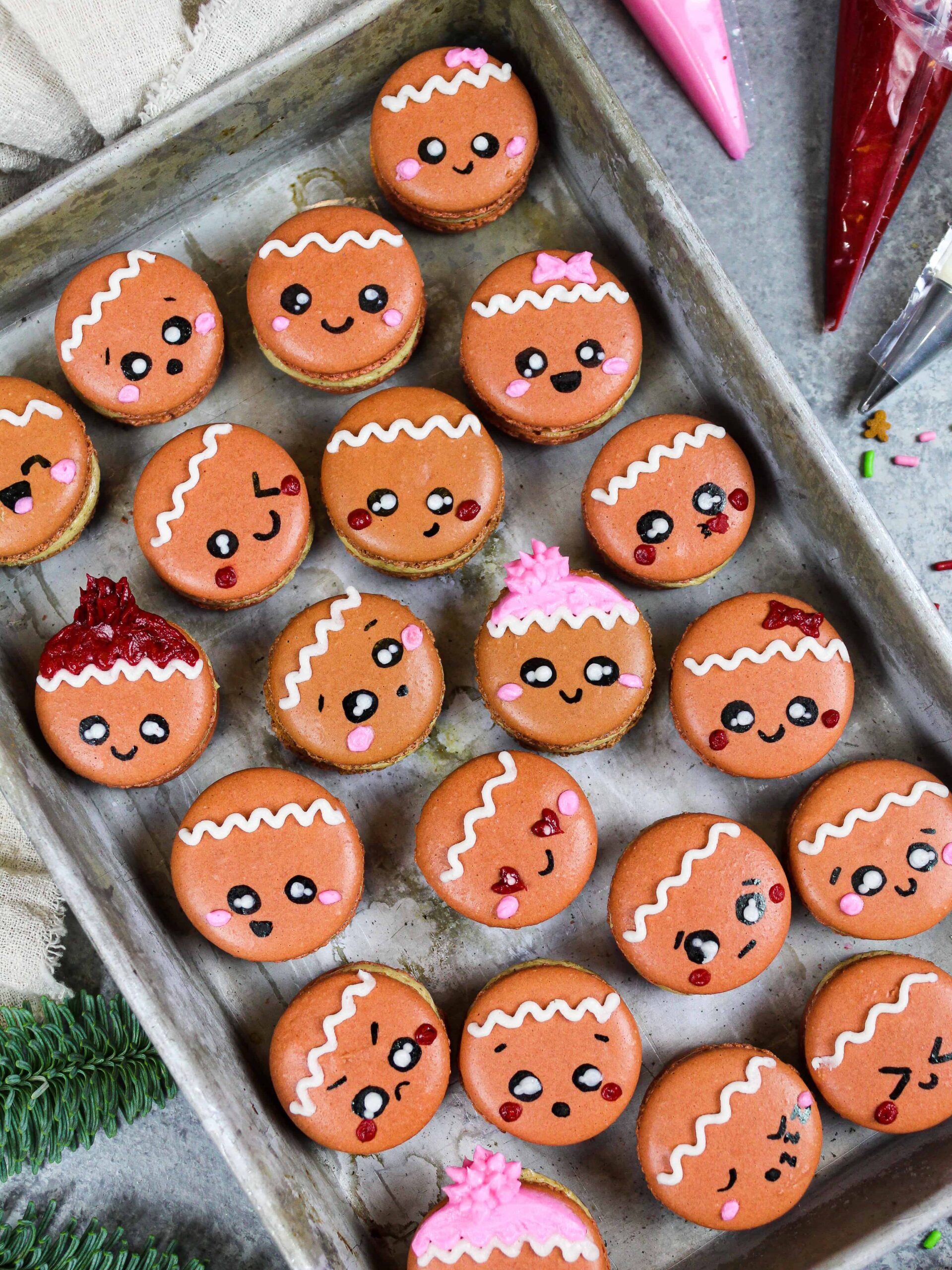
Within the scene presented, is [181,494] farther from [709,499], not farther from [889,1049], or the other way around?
[889,1049]

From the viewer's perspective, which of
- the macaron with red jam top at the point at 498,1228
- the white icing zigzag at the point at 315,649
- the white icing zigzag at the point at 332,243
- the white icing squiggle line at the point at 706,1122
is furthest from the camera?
the white icing zigzag at the point at 332,243

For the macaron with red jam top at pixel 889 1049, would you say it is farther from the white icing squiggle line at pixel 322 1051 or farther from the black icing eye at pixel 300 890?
the black icing eye at pixel 300 890

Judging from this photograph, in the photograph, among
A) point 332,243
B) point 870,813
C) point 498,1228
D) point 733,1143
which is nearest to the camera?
point 498,1228

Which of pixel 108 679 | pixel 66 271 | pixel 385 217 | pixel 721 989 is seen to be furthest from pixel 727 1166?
pixel 66 271

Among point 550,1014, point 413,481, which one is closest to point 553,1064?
point 550,1014

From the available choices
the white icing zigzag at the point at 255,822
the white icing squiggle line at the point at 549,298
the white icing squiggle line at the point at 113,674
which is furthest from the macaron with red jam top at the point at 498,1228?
the white icing squiggle line at the point at 549,298

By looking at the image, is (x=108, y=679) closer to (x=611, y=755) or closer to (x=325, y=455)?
(x=325, y=455)

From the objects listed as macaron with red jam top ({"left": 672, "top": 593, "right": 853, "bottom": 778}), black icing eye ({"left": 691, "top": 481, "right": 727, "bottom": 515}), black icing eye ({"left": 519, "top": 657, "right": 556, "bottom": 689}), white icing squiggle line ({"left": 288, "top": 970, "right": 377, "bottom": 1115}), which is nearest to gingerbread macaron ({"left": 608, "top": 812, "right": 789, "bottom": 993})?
macaron with red jam top ({"left": 672, "top": 593, "right": 853, "bottom": 778})

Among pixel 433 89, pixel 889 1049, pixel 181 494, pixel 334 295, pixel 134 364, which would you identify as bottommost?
pixel 889 1049
